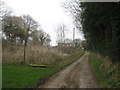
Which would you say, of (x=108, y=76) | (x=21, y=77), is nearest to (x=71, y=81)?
(x=108, y=76)

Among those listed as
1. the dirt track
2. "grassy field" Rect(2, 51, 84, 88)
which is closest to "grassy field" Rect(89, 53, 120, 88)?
the dirt track

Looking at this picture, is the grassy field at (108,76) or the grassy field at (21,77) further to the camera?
the grassy field at (108,76)

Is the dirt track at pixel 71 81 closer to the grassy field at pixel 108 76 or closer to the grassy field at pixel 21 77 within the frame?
the grassy field at pixel 108 76

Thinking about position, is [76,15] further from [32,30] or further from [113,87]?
[32,30]

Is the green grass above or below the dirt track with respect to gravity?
above

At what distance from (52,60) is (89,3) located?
44.3 feet

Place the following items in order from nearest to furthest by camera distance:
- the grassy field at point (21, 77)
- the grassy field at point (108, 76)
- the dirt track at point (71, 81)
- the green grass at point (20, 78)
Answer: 1. the green grass at point (20, 78)
2. the grassy field at point (21, 77)
3. the grassy field at point (108, 76)
4. the dirt track at point (71, 81)

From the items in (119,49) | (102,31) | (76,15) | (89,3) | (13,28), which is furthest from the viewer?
(13,28)

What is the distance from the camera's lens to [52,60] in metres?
27.0

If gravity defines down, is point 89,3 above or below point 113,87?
above

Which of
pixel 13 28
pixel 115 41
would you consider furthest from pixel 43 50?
pixel 13 28

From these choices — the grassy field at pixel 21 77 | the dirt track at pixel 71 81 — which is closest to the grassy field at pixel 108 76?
the dirt track at pixel 71 81

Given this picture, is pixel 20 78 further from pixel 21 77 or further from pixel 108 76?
pixel 108 76

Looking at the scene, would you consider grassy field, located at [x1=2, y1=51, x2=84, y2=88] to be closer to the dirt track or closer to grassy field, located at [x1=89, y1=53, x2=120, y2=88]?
the dirt track
